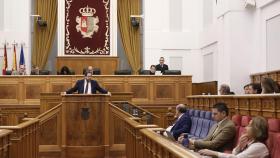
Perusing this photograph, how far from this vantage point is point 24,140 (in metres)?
6.54

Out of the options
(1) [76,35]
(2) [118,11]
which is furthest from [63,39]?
(2) [118,11]

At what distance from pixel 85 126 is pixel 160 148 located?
5527 mm

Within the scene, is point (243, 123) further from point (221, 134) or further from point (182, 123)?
point (182, 123)

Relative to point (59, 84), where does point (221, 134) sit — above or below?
below

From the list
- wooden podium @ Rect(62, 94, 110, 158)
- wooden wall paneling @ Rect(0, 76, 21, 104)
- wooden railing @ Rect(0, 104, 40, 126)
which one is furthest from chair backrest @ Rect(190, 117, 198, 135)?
wooden wall paneling @ Rect(0, 76, 21, 104)

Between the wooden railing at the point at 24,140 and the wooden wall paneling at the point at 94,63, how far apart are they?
26.9ft

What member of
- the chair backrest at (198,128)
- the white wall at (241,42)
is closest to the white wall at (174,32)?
the white wall at (241,42)

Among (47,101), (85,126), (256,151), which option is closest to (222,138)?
(256,151)

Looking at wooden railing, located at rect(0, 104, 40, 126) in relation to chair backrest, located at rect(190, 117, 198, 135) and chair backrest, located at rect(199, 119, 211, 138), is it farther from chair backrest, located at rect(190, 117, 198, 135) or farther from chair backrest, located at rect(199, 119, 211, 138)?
chair backrest, located at rect(199, 119, 211, 138)

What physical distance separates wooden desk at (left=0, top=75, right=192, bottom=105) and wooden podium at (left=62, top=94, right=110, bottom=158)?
3.50 meters

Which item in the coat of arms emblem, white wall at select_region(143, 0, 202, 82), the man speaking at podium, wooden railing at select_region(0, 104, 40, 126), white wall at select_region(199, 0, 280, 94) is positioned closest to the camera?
the man speaking at podium

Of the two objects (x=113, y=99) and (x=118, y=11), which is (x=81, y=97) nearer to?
(x=113, y=99)

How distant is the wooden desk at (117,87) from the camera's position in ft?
43.0

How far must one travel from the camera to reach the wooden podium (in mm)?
9571
